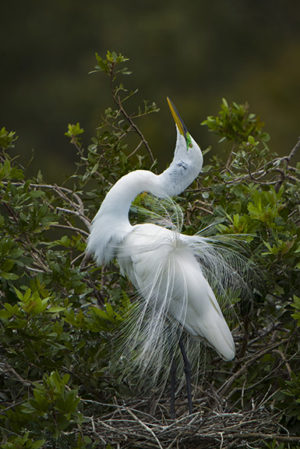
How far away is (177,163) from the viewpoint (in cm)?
251

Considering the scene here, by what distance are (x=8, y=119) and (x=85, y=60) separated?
1.35m

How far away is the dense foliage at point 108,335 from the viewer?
2.02 metres

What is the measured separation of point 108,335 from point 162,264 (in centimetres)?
27

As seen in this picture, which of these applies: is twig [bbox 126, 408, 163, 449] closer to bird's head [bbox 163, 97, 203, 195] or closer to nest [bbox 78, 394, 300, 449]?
nest [bbox 78, 394, 300, 449]

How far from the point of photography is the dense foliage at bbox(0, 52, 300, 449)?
202 centimetres

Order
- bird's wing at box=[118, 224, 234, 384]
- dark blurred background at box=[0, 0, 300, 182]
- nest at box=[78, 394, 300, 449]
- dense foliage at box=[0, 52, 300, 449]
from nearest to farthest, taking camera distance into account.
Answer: dense foliage at box=[0, 52, 300, 449], nest at box=[78, 394, 300, 449], bird's wing at box=[118, 224, 234, 384], dark blurred background at box=[0, 0, 300, 182]

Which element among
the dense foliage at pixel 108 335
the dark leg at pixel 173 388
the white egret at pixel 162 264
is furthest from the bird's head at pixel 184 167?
the dark leg at pixel 173 388

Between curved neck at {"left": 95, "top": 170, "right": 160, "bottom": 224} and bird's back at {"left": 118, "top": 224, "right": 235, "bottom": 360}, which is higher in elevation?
curved neck at {"left": 95, "top": 170, "right": 160, "bottom": 224}

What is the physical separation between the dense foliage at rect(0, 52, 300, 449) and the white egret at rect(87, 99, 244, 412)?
8 centimetres

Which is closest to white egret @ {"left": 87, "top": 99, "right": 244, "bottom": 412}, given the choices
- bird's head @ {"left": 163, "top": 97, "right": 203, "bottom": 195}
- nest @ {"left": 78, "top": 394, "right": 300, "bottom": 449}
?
bird's head @ {"left": 163, "top": 97, "right": 203, "bottom": 195}

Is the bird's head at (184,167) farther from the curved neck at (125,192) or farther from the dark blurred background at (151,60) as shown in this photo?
the dark blurred background at (151,60)

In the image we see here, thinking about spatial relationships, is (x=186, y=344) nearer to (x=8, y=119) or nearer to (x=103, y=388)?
(x=103, y=388)

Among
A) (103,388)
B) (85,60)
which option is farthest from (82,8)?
(103,388)

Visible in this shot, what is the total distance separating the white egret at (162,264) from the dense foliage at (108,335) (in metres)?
0.08
